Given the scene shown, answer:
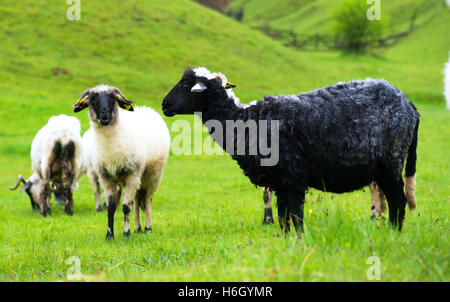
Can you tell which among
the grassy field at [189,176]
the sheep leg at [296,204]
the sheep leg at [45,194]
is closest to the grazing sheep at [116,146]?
the grassy field at [189,176]

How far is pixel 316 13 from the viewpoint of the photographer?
108m

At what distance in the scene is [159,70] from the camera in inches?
1483

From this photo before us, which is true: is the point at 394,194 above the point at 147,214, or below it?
above

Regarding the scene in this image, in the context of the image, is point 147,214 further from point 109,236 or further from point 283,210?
point 283,210

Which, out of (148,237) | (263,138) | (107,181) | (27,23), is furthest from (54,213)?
(27,23)

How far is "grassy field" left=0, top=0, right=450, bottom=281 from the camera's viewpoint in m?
4.63

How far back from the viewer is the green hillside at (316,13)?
283ft

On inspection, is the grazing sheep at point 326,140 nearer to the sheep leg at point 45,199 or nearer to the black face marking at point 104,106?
the black face marking at point 104,106

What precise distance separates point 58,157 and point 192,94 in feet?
21.7

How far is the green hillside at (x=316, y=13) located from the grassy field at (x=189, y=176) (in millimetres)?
21275

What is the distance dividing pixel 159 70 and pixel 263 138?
1275 inches

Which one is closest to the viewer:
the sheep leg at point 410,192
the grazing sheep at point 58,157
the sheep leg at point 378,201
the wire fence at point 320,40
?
the sheep leg at point 410,192

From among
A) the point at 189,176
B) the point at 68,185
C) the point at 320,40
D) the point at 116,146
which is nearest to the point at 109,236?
the point at 116,146
